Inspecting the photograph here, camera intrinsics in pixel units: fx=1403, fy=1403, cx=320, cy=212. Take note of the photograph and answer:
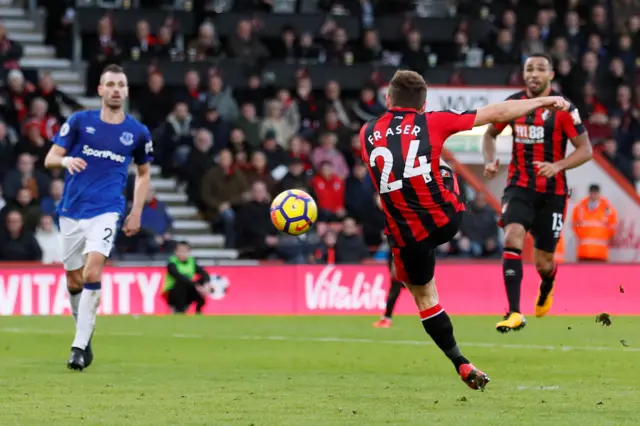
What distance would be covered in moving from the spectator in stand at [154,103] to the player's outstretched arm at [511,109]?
606 inches

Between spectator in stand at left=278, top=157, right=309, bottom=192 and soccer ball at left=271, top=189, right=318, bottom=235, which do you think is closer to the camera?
soccer ball at left=271, top=189, right=318, bottom=235

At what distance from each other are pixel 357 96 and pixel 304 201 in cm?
1616

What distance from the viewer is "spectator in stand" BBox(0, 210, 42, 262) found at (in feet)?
69.0

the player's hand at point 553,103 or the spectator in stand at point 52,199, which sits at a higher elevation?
the player's hand at point 553,103

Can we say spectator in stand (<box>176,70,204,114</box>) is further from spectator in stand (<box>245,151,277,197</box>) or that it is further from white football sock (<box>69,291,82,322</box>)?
white football sock (<box>69,291,82,322</box>)

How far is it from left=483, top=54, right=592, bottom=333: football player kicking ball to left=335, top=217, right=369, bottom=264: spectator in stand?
8789mm

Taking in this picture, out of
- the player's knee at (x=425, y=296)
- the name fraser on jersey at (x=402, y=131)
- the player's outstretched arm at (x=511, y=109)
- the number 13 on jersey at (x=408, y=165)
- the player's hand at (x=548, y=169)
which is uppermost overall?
the player's outstretched arm at (x=511, y=109)

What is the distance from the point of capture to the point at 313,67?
26.1m

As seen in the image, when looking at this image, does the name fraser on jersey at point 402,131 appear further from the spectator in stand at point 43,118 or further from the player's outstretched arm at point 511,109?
the spectator in stand at point 43,118

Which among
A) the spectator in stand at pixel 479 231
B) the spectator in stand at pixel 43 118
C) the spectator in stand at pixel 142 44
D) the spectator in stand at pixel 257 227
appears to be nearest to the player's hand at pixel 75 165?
the spectator in stand at pixel 257 227

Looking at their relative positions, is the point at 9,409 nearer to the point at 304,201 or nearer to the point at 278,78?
the point at 304,201

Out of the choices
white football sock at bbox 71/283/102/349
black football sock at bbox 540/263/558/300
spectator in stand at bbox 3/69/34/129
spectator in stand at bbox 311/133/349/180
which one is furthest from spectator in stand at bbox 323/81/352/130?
white football sock at bbox 71/283/102/349

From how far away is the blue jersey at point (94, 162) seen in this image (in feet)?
38.0

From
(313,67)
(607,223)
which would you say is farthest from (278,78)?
(607,223)
